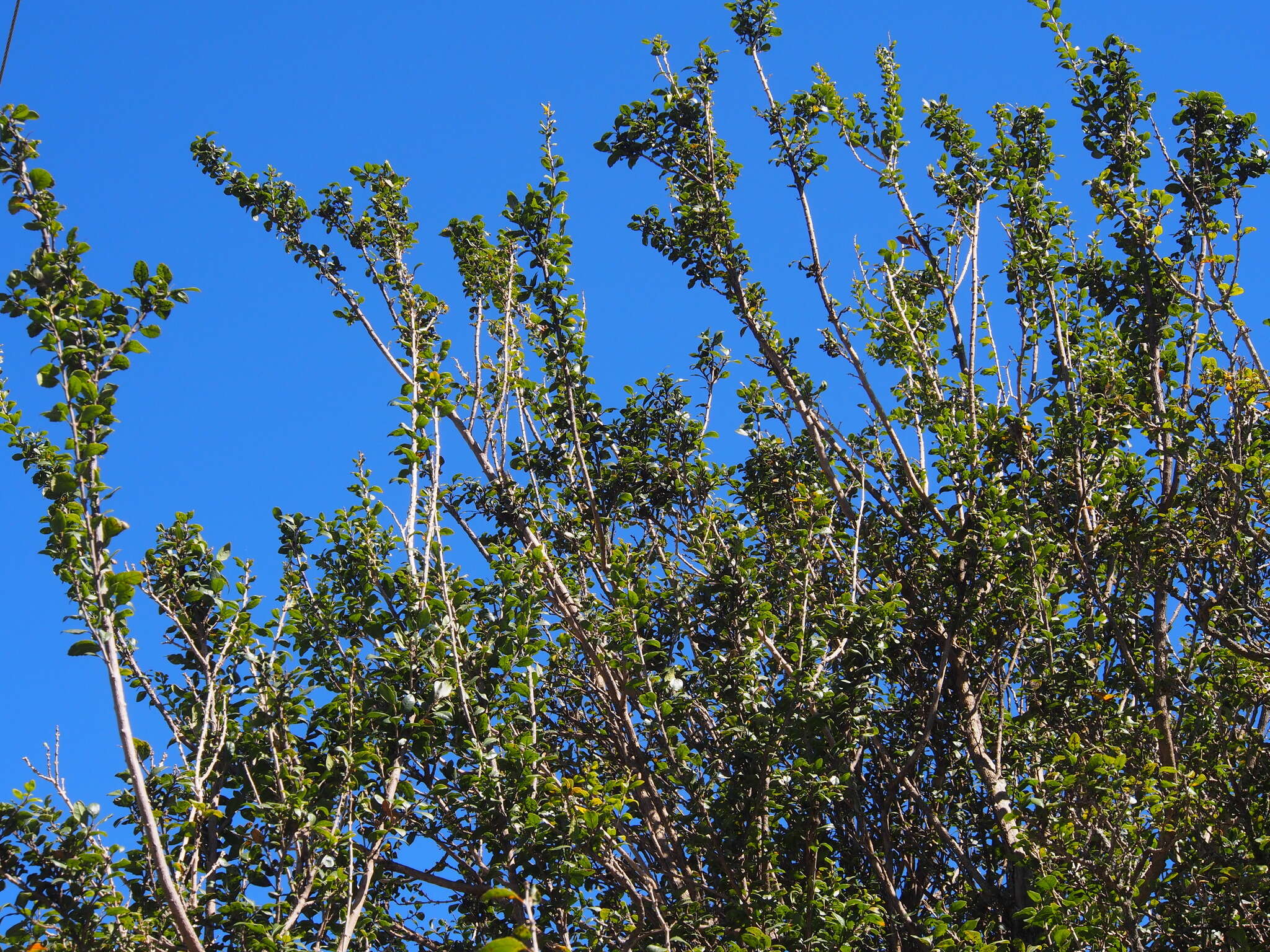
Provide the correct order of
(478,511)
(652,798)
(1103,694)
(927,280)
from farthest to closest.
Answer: (927,280) → (478,511) → (1103,694) → (652,798)

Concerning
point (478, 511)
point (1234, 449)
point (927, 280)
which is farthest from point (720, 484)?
point (1234, 449)

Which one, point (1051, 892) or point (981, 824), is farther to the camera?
point (981, 824)

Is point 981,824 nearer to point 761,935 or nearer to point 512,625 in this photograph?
point 761,935

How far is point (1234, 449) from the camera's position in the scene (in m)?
6.83

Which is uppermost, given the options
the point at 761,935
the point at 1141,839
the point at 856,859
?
the point at 856,859

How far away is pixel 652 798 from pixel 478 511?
284 cm

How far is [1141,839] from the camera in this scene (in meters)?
6.03

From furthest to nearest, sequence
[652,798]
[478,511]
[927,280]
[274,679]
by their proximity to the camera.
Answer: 1. [927,280]
2. [478,511]
3. [652,798]
4. [274,679]

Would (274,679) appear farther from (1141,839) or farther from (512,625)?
(1141,839)

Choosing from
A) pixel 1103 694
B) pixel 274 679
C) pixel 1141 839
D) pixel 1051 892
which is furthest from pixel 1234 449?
pixel 274 679

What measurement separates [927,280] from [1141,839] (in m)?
5.10

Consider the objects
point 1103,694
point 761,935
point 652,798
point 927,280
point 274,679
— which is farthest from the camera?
point 927,280

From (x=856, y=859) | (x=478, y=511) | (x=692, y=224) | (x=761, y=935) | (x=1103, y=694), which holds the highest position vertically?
(x=692, y=224)

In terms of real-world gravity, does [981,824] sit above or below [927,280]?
below
